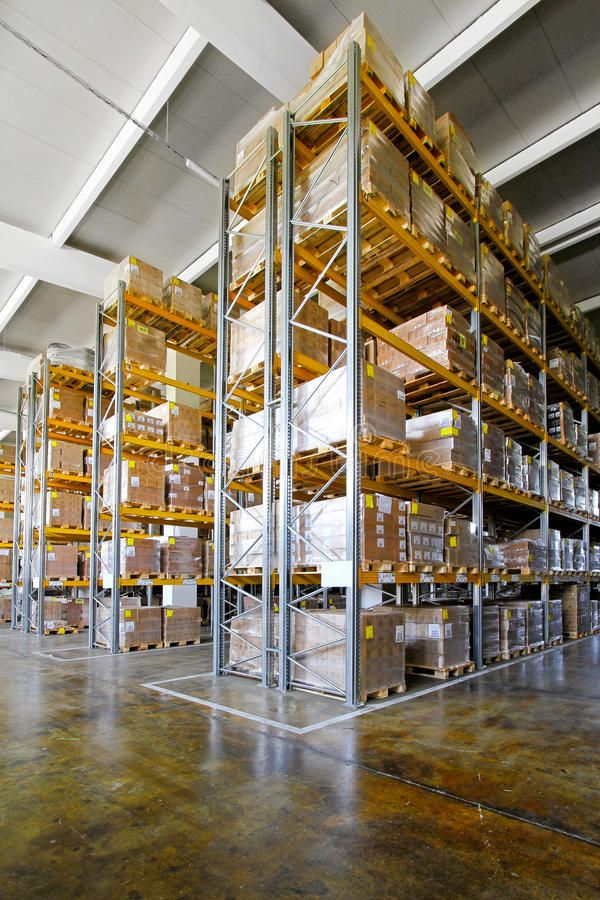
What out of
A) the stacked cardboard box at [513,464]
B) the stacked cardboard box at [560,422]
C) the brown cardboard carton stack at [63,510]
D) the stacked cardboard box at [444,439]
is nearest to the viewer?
the stacked cardboard box at [444,439]

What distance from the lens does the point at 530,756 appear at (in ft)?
13.3

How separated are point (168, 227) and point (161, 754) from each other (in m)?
10.1

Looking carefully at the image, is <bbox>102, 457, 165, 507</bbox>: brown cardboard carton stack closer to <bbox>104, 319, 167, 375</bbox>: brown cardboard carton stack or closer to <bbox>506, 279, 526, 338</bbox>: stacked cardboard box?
<bbox>104, 319, 167, 375</bbox>: brown cardboard carton stack

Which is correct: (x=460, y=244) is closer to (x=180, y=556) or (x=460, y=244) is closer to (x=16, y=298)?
(x=180, y=556)

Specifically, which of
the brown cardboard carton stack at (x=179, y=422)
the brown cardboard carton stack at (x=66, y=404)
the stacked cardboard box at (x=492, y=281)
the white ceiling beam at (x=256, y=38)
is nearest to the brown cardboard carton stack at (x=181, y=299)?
the brown cardboard carton stack at (x=179, y=422)

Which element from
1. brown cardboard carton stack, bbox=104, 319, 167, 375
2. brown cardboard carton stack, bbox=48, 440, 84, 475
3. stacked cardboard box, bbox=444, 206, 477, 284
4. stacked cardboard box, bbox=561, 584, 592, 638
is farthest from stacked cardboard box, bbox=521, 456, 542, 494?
brown cardboard carton stack, bbox=48, 440, 84, 475

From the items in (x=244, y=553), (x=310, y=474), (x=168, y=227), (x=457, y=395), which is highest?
(x=168, y=227)

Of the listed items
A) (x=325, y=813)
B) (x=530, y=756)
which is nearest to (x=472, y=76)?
(x=530, y=756)

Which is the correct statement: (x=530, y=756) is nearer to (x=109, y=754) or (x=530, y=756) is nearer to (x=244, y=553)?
(x=109, y=754)

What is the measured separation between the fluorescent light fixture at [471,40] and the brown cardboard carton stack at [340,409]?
4405mm

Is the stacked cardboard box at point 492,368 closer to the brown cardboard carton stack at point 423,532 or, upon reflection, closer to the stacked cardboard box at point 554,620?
the brown cardboard carton stack at point 423,532

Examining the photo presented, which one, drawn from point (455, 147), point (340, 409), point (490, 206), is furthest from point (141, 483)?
point (490, 206)

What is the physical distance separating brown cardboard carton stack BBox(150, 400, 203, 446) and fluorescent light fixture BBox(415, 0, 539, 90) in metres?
6.21

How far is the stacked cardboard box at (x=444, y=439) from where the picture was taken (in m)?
7.18
